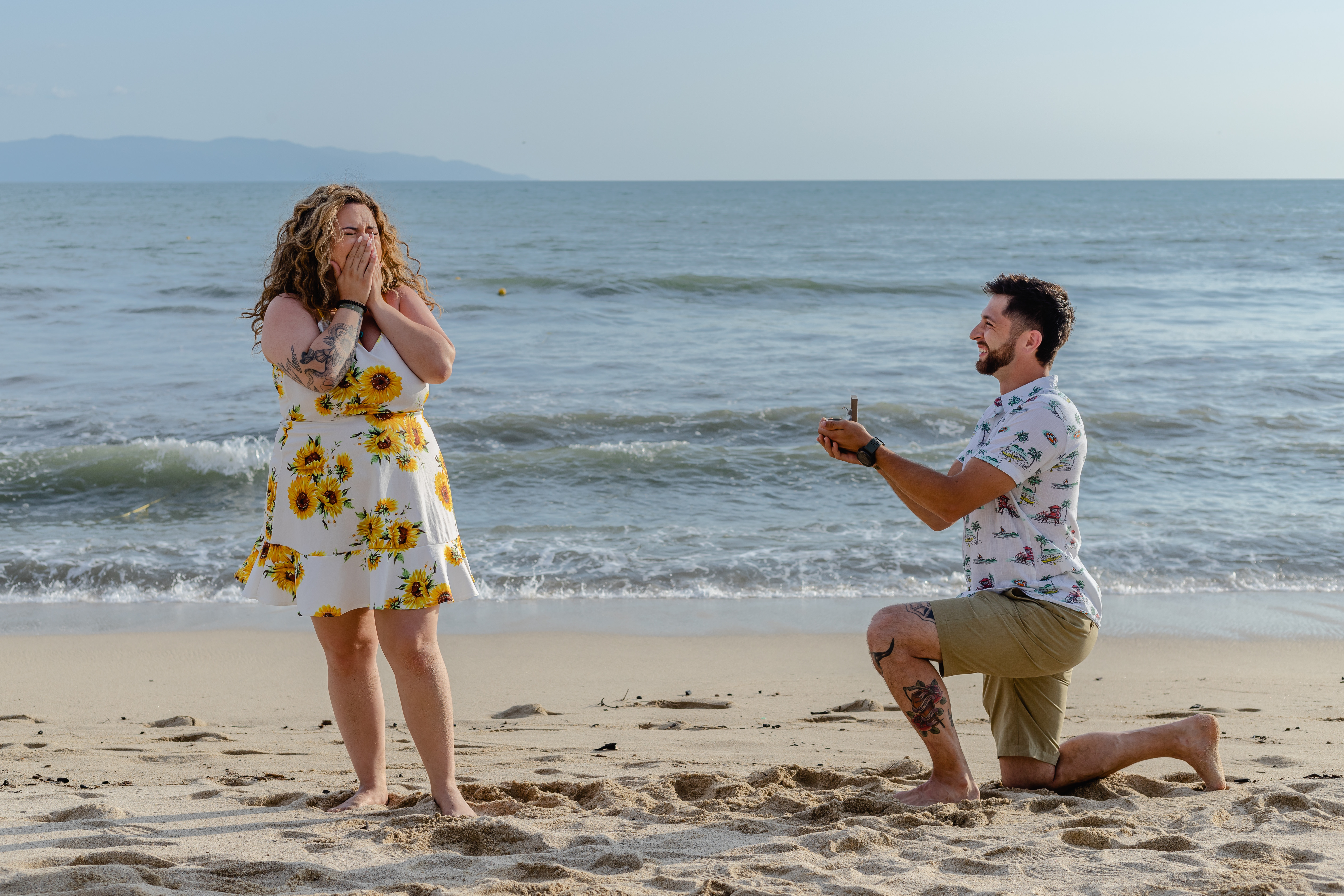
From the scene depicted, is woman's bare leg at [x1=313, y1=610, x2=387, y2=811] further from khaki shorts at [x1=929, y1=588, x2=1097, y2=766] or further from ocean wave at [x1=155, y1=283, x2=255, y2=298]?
ocean wave at [x1=155, y1=283, x2=255, y2=298]

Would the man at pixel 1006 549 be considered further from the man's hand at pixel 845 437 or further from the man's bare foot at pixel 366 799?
the man's bare foot at pixel 366 799

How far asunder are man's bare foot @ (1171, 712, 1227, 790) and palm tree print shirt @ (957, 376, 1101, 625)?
0.48 metres

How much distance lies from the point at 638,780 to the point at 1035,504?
151 centimetres

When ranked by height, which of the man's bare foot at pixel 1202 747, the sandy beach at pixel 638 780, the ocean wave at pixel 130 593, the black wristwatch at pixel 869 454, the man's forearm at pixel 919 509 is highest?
the black wristwatch at pixel 869 454

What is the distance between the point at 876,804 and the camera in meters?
3.07

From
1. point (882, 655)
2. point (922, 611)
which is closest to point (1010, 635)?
point (922, 611)

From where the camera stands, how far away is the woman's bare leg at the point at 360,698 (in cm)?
304

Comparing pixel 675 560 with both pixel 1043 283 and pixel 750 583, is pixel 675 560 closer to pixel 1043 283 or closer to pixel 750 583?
pixel 750 583

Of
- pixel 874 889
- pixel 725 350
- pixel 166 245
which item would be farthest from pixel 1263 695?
pixel 166 245

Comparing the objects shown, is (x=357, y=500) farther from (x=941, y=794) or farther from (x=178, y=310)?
(x=178, y=310)

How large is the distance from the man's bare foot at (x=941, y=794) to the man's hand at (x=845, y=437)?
997 millimetres

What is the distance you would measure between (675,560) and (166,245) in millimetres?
31966

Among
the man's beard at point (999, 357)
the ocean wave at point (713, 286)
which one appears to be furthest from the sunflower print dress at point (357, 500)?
the ocean wave at point (713, 286)

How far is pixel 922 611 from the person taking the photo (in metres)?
3.12
